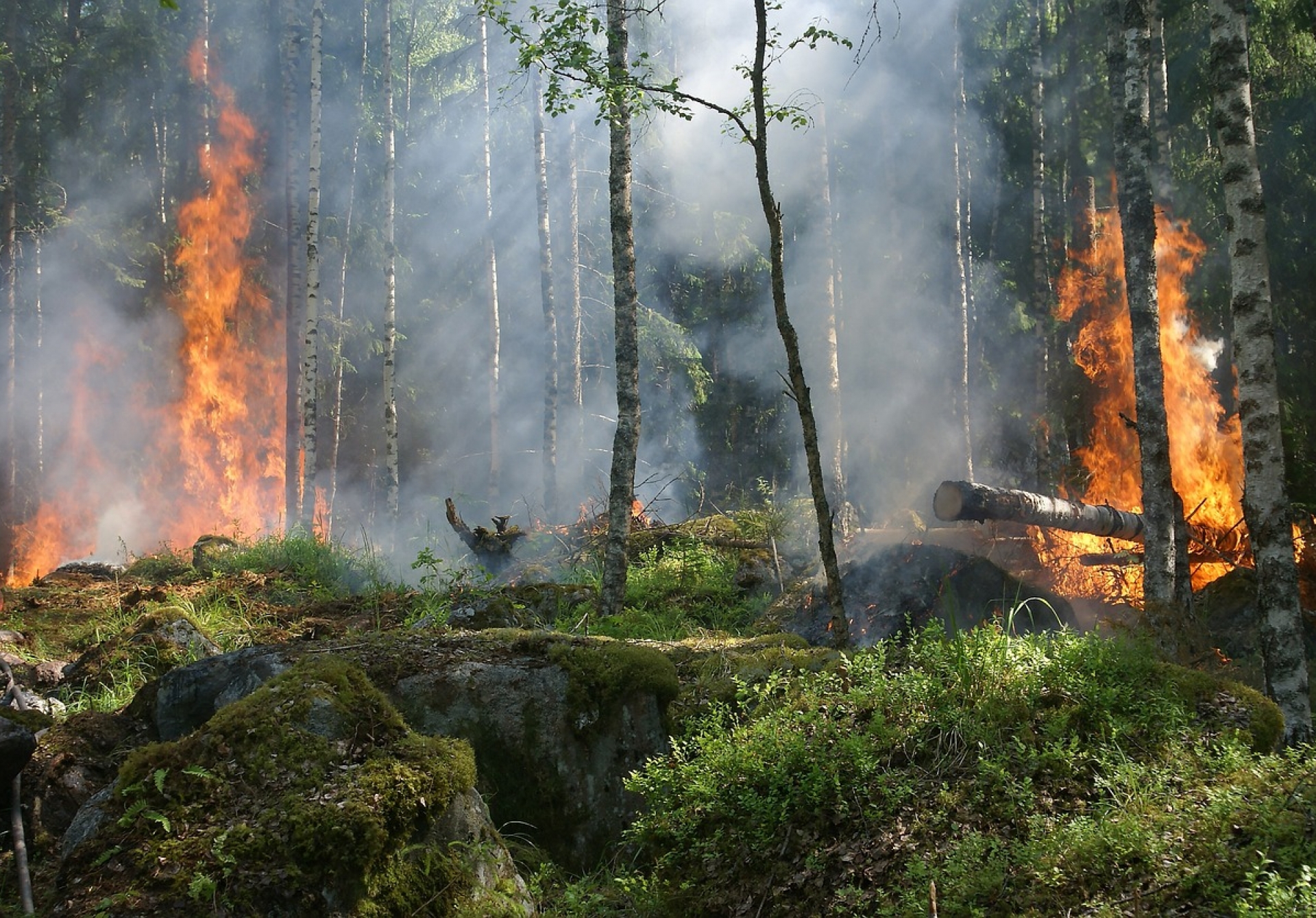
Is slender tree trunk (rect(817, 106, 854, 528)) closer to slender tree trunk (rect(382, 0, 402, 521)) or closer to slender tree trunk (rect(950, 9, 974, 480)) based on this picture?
slender tree trunk (rect(950, 9, 974, 480))

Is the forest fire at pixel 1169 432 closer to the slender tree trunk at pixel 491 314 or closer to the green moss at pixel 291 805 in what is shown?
the green moss at pixel 291 805

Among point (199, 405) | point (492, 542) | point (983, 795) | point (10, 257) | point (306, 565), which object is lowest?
point (983, 795)

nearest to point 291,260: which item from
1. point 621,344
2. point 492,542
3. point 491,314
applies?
point 491,314

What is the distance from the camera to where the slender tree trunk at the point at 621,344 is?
9758 millimetres

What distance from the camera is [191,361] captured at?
79.0 ft

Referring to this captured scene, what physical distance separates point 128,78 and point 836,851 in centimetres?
2494

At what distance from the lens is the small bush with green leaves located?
342 centimetres

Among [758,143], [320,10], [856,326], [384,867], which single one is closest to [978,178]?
[856,326]

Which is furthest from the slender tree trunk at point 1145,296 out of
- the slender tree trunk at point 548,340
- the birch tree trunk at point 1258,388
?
the slender tree trunk at point 548,340

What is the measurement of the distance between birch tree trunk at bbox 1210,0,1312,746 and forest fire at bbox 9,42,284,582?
2039cm

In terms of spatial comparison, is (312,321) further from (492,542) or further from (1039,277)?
(1039,277)

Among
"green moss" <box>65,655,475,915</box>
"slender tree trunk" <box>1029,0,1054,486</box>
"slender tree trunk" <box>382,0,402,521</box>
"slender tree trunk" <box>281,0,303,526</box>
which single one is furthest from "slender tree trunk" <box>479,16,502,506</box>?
"green moss" <box>65,655,475,915</box>

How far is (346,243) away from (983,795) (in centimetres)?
2598

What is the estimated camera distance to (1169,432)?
14188 mm
